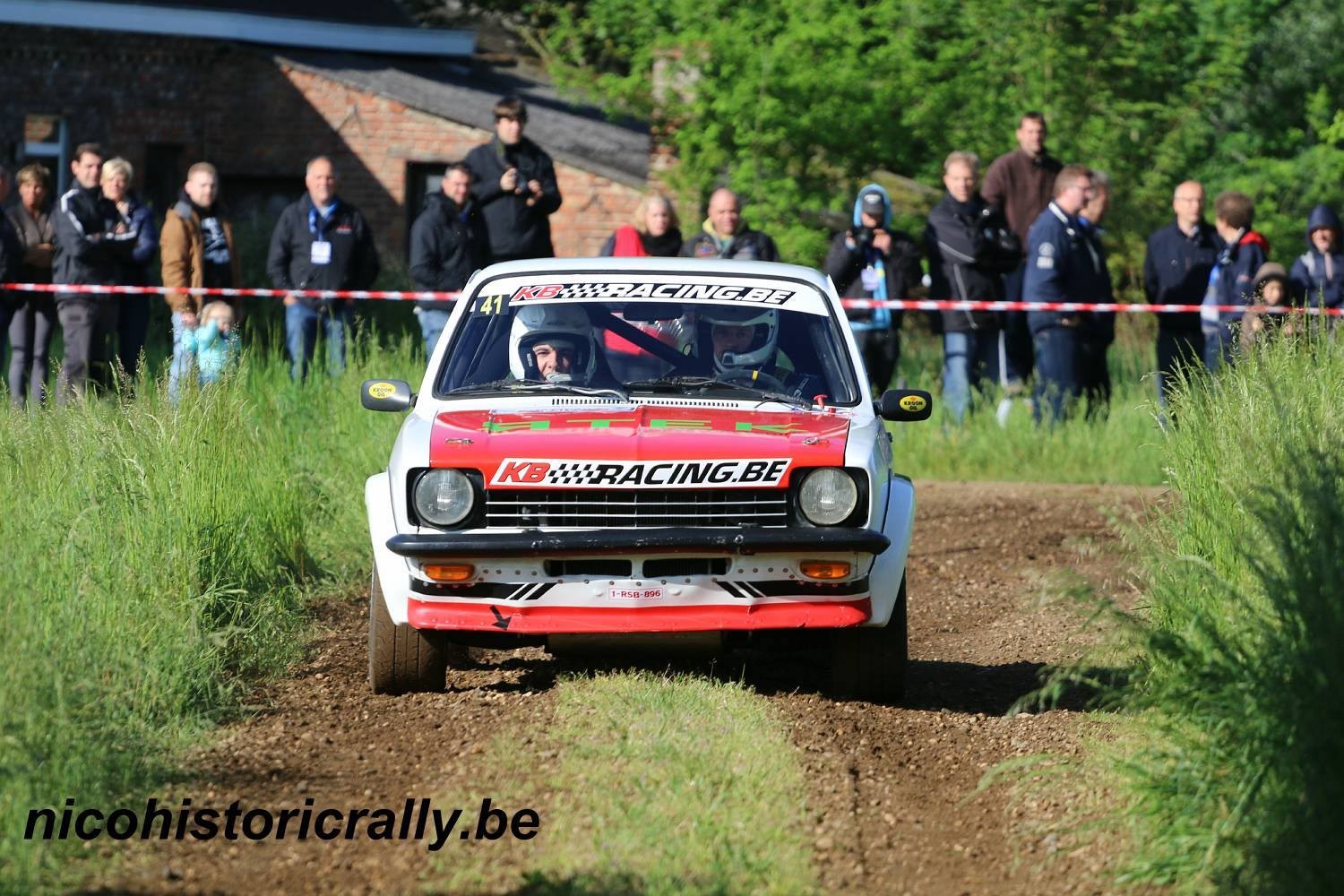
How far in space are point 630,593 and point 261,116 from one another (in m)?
25.7

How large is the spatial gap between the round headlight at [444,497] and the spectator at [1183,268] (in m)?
9.66

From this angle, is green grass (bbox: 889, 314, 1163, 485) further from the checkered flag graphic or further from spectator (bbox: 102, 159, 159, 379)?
the checkered flag graphic

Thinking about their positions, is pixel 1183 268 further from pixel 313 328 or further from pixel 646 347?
pixel 646 347

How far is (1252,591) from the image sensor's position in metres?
7.11

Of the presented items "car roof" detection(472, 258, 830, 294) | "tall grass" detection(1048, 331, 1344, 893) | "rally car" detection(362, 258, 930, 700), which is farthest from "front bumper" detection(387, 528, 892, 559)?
"car roof" detection(472, 258, 830, 294)

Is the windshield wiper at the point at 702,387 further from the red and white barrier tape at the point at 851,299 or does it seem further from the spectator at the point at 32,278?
the spectator at the point at 32,278

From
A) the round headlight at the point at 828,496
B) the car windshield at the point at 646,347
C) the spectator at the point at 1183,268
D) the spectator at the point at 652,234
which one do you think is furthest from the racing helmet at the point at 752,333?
the spectator at the point at 1183,268

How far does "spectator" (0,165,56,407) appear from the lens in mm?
14883

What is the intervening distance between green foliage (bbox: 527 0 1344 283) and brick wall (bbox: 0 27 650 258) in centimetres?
579

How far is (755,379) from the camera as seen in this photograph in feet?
27.7

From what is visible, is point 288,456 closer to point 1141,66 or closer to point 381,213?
point 1141,66

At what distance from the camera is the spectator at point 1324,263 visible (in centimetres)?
1564

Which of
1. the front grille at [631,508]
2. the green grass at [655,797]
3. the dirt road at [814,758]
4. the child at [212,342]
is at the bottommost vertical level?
the dirt road at [814,758]

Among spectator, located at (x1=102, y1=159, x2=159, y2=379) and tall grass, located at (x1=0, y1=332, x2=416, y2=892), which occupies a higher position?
spectator, located at (x1=102, y1=159, x2=159, y2=379)
